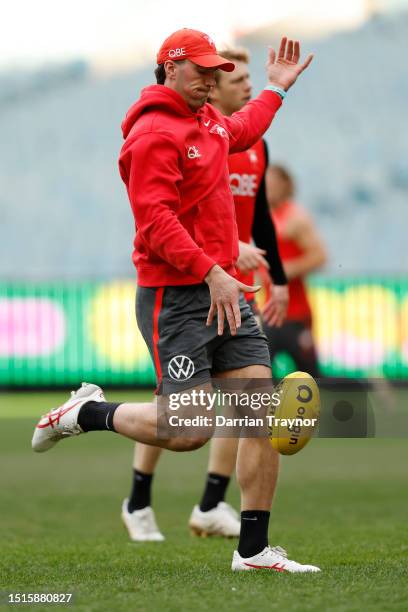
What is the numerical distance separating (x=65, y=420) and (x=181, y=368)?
63cm

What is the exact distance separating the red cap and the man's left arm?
0.35m

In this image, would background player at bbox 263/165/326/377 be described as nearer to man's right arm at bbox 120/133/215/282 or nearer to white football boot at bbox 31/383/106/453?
white football boot at bbox 31/383/106/453

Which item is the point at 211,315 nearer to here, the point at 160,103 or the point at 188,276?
the point at 188,276

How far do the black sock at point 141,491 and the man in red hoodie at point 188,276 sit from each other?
155 centimetres

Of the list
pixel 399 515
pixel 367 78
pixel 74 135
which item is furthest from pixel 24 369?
pixel 367 78

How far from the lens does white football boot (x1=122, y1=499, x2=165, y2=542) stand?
6.68 m

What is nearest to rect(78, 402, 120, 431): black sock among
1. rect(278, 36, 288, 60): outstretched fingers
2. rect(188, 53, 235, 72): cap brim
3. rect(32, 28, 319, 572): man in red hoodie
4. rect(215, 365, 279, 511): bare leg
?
rect(32, 28, 319, 572): man in red hoodie

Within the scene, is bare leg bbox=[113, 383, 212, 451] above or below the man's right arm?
below

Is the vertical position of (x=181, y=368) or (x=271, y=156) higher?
(x=271, y=156)

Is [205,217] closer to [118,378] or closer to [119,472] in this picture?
[119,472]

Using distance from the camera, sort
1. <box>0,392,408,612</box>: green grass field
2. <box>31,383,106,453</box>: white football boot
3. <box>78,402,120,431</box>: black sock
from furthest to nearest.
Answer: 1. <box>31,383,106,453</box>: white football boot
2. <box>78,402,120,431</box>: black sock
3. <box>0,392,408,612</box>: green grass field

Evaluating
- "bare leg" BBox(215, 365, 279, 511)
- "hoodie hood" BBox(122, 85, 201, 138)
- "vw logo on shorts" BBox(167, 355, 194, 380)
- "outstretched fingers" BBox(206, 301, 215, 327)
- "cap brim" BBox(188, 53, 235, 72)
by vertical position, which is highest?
"cap brim" BBox(188, 53, 235, 72)

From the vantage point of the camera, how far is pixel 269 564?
512 cm

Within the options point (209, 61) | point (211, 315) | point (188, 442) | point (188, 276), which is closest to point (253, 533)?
point (188, 442)
